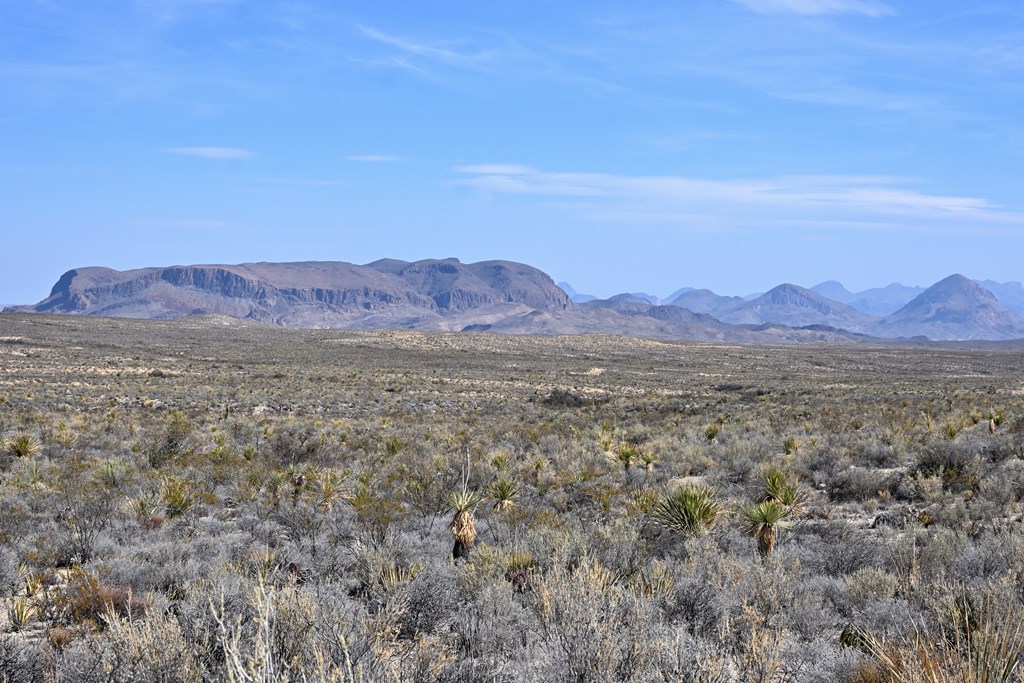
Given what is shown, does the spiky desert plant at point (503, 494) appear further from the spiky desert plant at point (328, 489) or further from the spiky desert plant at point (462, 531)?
the spiky desert plant at point (462, 531)

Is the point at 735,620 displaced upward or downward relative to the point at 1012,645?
downward

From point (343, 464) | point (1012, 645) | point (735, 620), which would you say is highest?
point (1012, 645)

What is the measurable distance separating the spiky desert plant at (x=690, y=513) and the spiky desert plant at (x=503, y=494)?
296 centimetres

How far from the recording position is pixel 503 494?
1173 cm

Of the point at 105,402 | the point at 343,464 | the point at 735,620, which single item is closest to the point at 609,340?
the point at 105,402

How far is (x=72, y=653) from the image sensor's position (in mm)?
4980

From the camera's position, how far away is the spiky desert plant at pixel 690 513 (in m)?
8.88

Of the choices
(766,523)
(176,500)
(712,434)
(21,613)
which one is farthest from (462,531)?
(712,434)

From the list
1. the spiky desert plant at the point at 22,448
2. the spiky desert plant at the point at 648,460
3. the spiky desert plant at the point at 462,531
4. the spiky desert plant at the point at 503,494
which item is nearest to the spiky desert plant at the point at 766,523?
the spiky desert plant at the point at 462,531

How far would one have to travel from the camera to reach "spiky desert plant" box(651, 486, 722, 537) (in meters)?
8.88

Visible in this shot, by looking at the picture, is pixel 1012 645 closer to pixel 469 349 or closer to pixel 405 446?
pixel 405 446

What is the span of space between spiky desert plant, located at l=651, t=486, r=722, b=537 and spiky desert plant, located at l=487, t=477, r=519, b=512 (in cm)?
296

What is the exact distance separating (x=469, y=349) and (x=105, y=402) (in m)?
56.1

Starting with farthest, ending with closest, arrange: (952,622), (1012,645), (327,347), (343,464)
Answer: (327,347) < (343,464) < (952,622) < (1012,645)
